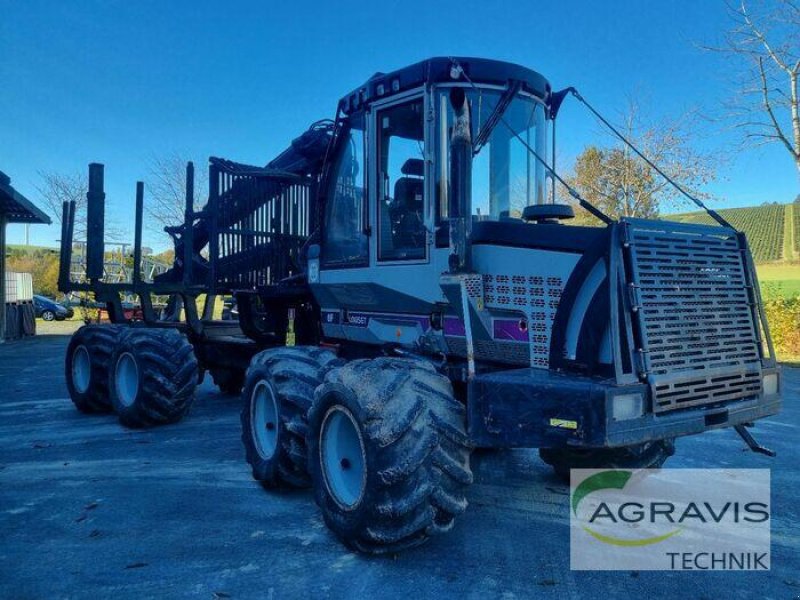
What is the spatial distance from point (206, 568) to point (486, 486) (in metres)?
2.49

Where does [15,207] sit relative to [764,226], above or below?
below

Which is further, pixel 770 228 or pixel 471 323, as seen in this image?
pixel 770 228

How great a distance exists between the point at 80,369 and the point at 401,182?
628 centimetres

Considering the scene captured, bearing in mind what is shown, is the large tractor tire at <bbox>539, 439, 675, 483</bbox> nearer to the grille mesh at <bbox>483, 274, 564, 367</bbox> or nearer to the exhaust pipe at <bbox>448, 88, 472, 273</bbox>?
the grille mesh at <bbox>483, 274, 564, 367</bbox>

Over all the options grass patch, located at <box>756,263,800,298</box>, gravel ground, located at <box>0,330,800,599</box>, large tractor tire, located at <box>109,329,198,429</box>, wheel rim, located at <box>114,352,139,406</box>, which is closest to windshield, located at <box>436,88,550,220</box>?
gravel ground, located at <box>0,330,800,599</box>

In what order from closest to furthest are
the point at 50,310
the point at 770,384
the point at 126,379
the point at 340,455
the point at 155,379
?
the point at 770,384, the point at 340,455, the point at 155,379, the point at 126,379, the point at 50,310

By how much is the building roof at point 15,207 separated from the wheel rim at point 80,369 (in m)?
11.0

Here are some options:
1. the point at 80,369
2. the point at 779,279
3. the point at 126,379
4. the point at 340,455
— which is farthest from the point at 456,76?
the point at 779,279

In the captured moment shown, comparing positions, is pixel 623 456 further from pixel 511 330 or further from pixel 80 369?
pixel 80 369

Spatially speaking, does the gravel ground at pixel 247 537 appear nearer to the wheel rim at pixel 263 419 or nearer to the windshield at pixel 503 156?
the wheel rim at pixel 263 419

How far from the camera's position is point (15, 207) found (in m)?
19.8

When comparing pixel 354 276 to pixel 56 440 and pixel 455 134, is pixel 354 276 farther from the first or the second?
pixel 56 440

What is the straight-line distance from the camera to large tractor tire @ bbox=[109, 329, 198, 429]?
723 cm

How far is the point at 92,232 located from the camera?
319 inches
